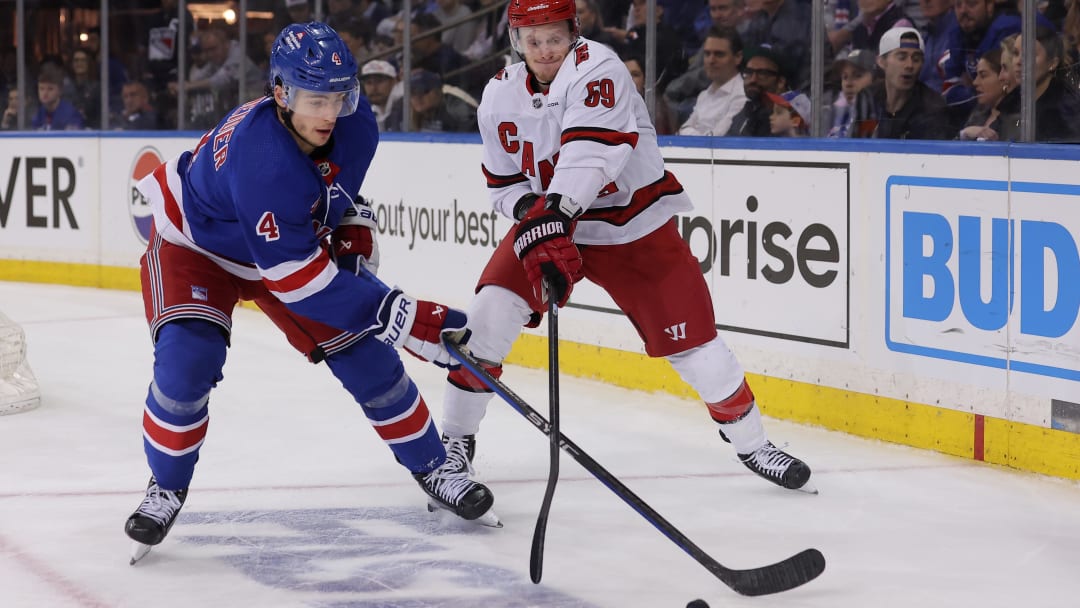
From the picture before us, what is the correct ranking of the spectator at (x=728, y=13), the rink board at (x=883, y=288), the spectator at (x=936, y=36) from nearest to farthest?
the rink board at (x=883, y=288) < the spectator at (x=936, y=36) < the spectator at (x=728, y=13)

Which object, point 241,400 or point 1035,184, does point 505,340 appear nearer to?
point 1035,184

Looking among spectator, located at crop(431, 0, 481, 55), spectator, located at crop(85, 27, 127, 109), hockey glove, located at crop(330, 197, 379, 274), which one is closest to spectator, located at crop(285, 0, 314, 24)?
spectator, located at crop(431, 0, 481, 55)

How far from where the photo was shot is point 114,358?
5543 mm

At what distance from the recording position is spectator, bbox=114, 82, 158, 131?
25.6ft

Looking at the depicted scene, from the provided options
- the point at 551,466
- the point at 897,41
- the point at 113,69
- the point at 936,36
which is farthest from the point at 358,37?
the point at 551,466

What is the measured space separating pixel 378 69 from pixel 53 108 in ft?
8.67

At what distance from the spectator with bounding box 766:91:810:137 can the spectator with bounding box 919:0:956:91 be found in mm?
447

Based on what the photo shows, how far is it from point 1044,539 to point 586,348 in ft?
7.60

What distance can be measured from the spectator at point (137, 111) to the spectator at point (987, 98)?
511 centimetres

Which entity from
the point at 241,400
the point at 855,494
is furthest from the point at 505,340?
the point at 241,400

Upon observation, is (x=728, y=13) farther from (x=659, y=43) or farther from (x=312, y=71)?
(x=312, y=71)

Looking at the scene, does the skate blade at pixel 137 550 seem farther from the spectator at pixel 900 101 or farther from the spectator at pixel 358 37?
the spectator at pixel 358 37

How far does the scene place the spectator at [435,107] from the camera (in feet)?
19.5

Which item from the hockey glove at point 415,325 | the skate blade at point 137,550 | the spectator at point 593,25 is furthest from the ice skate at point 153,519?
the spectator at point 593,25
